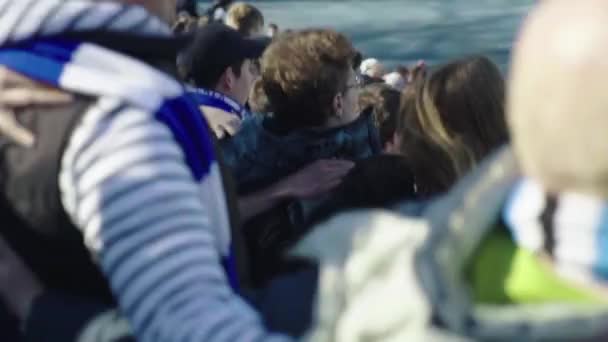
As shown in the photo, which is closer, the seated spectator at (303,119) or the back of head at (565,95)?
the back of head at (565,95)

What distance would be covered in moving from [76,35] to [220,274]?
357 mm

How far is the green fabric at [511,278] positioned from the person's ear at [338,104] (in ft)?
6.04

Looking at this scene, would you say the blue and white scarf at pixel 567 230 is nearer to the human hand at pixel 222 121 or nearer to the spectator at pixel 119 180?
the spectator at pixel 119 180

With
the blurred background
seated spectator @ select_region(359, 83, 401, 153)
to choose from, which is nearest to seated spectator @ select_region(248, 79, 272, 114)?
seated spectator @ select_region(359, 83, 401, 153)

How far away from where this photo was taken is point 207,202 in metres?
1.47

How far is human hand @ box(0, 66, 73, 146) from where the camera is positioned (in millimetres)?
1429

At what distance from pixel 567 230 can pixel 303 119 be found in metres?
1.98

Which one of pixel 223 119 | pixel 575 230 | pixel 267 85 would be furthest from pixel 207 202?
pixel 223 119

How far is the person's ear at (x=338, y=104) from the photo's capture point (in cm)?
303

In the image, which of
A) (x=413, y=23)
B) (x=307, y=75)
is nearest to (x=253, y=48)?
(x=307, y=75)

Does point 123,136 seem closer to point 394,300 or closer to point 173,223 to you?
point 173,223

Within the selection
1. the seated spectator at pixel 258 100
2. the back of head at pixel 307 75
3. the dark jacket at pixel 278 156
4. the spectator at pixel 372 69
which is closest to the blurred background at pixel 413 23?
the spectator at pixel 372 69

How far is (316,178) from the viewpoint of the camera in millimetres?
2656

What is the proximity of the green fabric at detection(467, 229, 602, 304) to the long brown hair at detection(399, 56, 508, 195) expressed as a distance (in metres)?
1.09
